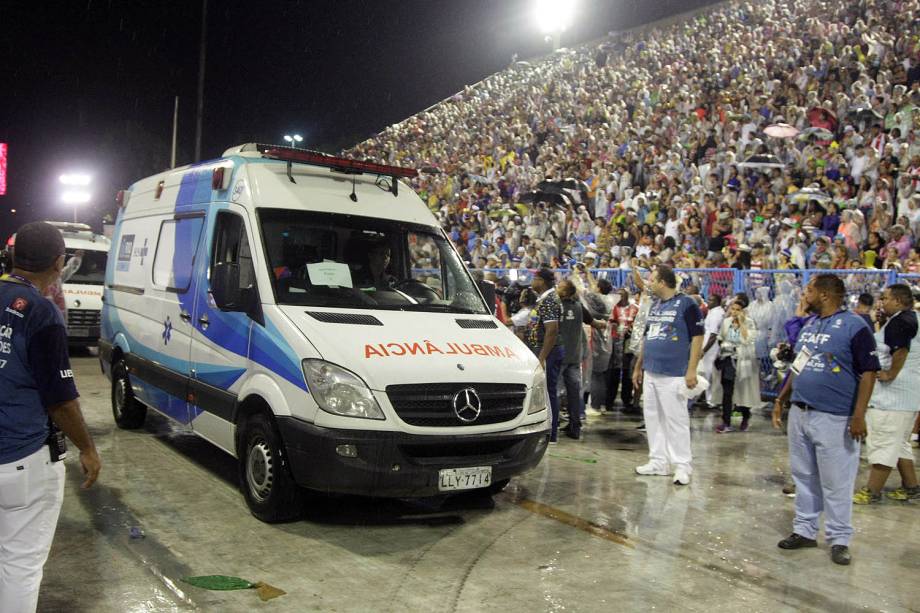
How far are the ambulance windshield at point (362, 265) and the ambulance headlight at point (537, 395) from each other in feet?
2.76

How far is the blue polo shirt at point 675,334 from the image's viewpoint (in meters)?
7.10

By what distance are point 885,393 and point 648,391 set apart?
6.16ft

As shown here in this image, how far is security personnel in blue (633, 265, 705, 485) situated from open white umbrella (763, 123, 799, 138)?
365 inches

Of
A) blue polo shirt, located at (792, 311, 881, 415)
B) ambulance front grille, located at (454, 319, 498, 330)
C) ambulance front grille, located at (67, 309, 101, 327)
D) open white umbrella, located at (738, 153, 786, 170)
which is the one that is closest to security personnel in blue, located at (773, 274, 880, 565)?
blue polo shirt, located at (792, 311, 881, 415)

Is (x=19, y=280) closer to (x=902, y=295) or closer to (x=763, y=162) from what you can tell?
(x=902, y=295)

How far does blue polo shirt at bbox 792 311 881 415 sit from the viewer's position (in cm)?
512

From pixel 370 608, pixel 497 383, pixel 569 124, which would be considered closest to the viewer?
pixel 370 608

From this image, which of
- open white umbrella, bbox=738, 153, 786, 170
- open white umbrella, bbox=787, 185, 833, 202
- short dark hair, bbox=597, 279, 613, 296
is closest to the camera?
short dark hair, bbox=597, 279, 613, 296

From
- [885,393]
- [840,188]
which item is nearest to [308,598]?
[885,393]

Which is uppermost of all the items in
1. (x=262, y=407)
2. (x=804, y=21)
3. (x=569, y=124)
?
(x=804, y=21)

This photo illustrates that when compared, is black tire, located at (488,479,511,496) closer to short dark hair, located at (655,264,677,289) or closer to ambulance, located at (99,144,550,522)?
ambulance, located at (99,144,550,522)

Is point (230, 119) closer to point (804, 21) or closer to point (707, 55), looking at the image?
point (707, 55)

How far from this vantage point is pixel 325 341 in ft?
17.1

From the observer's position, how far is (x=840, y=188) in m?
13.5
